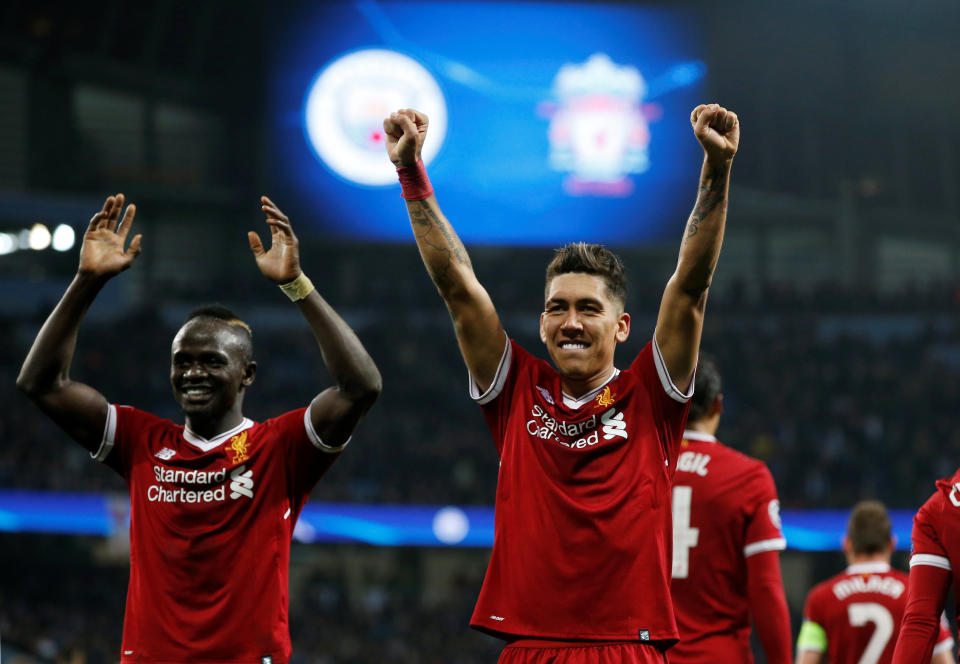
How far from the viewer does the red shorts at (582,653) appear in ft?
10.5

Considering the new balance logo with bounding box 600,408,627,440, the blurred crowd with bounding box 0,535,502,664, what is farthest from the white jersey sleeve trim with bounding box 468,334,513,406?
the blurred crowd with bounding box 0,535,502,664

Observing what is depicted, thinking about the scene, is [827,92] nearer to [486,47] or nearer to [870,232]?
[870,232]

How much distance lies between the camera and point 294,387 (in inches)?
976

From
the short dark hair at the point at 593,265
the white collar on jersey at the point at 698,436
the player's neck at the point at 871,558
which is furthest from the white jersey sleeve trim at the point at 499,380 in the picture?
the player's neck at the point at 871,558

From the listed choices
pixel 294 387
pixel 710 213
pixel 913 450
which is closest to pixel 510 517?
pixel 710 213

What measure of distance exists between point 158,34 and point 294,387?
11562 mm

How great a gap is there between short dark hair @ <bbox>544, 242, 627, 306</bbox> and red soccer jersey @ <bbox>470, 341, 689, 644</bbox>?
0.74 feet

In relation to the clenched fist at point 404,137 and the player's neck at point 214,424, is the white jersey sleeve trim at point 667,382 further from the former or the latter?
the player's neck at point 214,424

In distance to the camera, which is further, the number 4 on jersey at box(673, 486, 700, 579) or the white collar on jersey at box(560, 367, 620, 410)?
the number 4 on jersey at box(673, 486, 700, 579)

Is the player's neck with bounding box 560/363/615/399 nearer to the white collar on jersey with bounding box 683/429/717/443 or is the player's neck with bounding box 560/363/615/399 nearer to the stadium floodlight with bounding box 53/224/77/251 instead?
the white collar on jersey with bounding box 683/429/717/443

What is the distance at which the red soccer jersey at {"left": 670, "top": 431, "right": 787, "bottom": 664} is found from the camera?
462cm

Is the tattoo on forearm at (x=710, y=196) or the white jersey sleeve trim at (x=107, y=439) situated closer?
the tattoo on forearm at (x=710, y=196)

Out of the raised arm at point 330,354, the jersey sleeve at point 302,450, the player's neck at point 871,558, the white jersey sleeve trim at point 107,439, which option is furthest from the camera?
the player's neck at point 871,558

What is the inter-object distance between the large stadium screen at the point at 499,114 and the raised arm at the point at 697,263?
22.4m
